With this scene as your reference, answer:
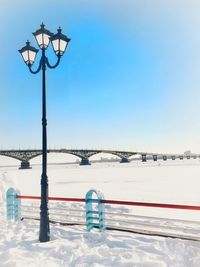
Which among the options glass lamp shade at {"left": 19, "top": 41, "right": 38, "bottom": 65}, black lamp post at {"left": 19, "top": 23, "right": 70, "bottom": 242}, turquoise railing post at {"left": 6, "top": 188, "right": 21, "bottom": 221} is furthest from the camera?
turquoise railing post at {"left": 6, "top": 188, "right": 21, "bottom": 221}

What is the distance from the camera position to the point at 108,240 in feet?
26.2

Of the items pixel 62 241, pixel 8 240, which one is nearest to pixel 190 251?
pixel 62 241

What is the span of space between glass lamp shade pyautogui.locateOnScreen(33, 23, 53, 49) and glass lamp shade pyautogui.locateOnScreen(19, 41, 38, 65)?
20.1 inches

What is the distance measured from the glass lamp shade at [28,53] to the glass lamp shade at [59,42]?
0.86 m

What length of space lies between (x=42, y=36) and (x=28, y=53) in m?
0.84

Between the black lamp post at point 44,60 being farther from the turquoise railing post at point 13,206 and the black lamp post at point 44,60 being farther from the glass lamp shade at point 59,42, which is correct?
the turquoise railing post at point 13,206

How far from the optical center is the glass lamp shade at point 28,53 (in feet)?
30.8

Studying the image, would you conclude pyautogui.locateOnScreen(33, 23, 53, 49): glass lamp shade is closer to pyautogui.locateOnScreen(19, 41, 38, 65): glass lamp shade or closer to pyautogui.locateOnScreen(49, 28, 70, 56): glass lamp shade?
pyautogui.locateOnScreen(49, 28, 70, 56): glass lamp shade

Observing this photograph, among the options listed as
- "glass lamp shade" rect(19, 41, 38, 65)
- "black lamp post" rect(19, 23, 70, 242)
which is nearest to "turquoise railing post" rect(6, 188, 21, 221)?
"black lamp post" rect(19, 23, 70, 242)

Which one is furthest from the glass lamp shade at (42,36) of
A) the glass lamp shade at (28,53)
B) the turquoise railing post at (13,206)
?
the turquoise railing post at (13,206)

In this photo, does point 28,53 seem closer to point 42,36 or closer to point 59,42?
point 42,36

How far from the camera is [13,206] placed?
39.1 feet

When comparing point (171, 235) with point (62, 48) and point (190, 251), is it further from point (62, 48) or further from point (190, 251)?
point (62, 48)

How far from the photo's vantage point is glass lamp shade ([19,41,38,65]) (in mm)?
9375
